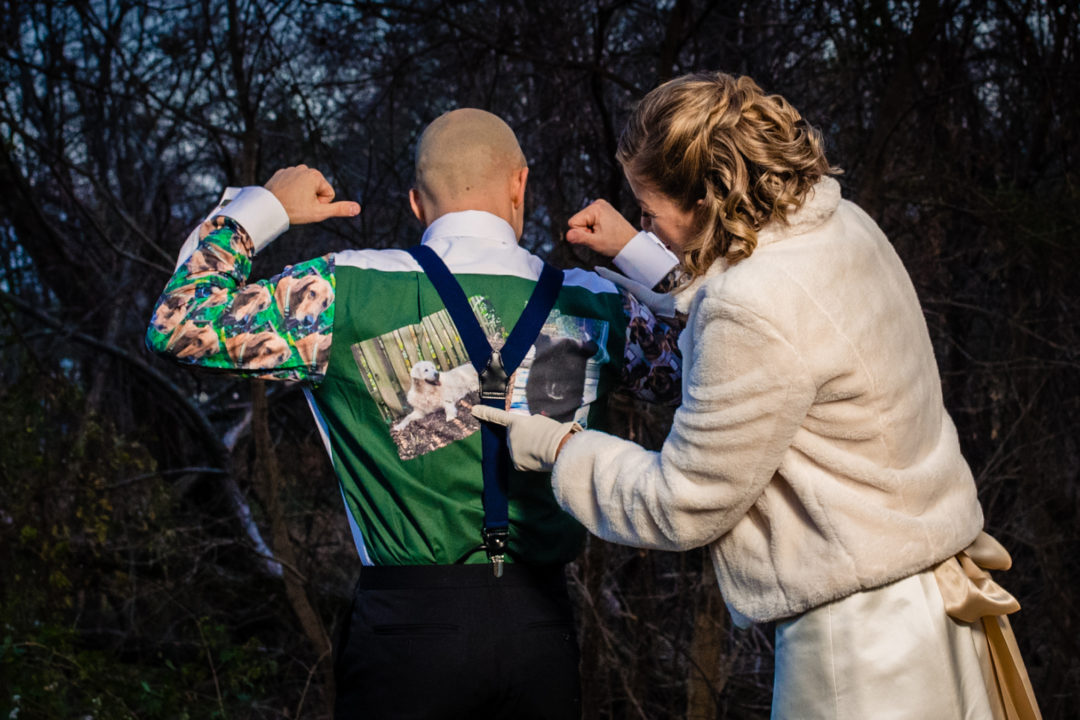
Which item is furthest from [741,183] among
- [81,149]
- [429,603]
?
[81,149]

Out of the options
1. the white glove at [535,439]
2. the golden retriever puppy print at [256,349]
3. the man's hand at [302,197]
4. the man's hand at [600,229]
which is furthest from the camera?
the man's hand at [600,229]

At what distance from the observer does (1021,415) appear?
14.9ft

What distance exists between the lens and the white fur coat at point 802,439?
1685mm

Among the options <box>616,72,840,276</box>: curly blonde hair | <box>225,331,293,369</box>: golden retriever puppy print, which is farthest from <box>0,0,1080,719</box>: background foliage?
<box>616,72,840,276</box>: curly blonde hair

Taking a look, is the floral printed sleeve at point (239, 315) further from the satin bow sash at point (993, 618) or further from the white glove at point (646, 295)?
the satin bow sash at point (993, 618)

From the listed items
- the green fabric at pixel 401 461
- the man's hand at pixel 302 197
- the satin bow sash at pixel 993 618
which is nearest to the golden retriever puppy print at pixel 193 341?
the green fabric at pixel 401 461

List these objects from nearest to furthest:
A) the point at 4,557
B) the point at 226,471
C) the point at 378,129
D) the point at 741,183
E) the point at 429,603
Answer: the point at 741,183, the point at 429,603, the point at 4,557, the point at 226,471, the point at 378,129

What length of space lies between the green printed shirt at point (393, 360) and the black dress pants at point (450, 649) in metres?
0.05

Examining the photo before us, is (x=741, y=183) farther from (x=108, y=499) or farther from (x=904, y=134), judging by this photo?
(x=108, y=499)

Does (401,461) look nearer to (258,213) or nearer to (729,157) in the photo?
(258,213)

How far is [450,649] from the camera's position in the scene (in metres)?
2.17

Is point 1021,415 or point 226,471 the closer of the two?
point 1021,415

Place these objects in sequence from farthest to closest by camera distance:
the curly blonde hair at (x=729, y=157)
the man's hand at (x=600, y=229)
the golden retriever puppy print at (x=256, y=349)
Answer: the man's hand at (x=600, y=229) → the golden retriever puppy print at (x=256, y=349) → the curly blonde hair at (x=729, y=157)

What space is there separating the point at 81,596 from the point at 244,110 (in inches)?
109
